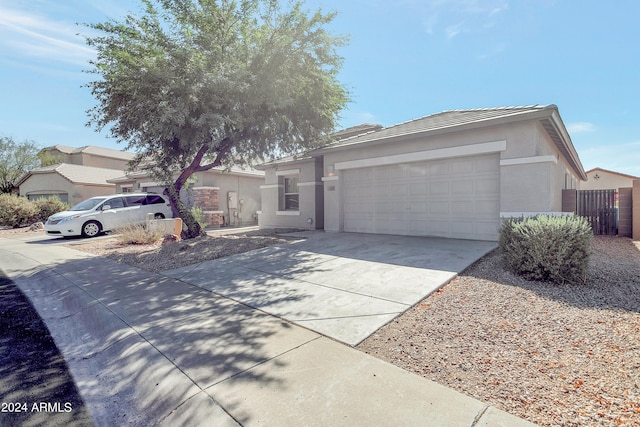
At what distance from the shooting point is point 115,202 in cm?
1488

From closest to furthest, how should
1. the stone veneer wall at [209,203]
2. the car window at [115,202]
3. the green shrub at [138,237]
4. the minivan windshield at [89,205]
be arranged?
1. the green shrub at [138,237]
2. the minivan windshield at [89,205]
3. the car window at [115,202]
4. the stone veneer wall at [209,203]

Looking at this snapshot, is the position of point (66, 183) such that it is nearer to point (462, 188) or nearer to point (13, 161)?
point (13, 161)

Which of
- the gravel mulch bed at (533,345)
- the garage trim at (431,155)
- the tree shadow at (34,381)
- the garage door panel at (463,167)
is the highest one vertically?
the garage trim at (431,155)

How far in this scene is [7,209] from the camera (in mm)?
19422

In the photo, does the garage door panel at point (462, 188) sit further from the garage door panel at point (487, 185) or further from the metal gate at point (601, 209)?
the metal gate at point (601, 209)

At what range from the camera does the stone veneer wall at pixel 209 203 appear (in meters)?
17.8

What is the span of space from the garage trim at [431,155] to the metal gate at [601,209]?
622 centimetres

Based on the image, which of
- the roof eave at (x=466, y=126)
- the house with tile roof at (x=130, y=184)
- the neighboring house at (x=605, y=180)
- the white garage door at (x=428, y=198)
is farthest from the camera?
the neighboring house at (x=605, y=180)

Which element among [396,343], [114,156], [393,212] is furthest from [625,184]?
[114,156]

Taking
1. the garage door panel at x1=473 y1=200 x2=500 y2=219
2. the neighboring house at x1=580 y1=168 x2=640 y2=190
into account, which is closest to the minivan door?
the garage door panel at x1=473 y1=200 x2=500 y2=219

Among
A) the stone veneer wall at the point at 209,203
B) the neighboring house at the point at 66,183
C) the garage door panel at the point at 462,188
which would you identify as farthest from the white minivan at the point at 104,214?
the garage door panel at the point at 462,188

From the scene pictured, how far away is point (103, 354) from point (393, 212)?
886cm

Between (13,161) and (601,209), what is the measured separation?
44.8 metres

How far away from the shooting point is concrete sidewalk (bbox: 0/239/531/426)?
243 centimetres
